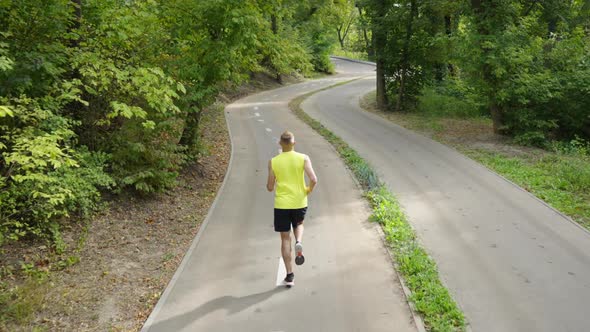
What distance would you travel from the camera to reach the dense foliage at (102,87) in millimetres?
7469

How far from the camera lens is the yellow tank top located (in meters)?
6.59

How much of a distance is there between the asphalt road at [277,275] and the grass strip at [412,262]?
0.22 metres

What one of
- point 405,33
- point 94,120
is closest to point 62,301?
point 94,120

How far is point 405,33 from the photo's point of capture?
24969 mm

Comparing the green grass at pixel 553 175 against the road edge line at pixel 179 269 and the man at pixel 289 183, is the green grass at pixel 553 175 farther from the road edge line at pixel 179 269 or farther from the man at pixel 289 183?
the road edge line at pixel 179 269

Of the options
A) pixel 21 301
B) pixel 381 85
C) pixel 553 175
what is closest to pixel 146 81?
pixel 21 301

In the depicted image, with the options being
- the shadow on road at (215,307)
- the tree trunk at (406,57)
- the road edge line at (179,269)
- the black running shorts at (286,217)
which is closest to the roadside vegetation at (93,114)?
the road edge line at (179,269)

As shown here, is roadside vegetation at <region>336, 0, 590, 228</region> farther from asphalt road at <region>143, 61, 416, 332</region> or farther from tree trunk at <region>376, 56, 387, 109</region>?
asphalt road at <region>143, 61, 416, 332</region>

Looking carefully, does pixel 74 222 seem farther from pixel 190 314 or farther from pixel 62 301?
pixel 190 314

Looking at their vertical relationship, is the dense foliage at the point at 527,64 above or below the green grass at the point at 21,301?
above

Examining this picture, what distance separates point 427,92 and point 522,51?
10960 mm

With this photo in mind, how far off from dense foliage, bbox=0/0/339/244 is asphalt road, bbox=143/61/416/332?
7.23 ft

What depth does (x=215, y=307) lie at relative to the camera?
21.2 feet

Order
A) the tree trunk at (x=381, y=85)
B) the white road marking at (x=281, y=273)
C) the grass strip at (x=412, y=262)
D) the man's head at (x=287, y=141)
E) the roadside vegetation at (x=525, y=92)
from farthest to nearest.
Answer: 1. the tree trunk at (x=381, y=85)
2. the roadside vegetation at (x=525, y=92)
3. the white road marking at (x=281, y=273)
4. the man's head at (x=287, y=141)
5. the grass strip at (x=412, y=262)
